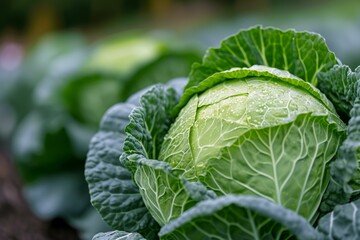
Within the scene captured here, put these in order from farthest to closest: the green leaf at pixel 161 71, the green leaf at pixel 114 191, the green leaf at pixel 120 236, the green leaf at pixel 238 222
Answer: the green leaf at pixel 161 71 < the green leaf at pixel 114 191 < the green leaf at pixel 120 236 < the green leaf at pixel 238 222

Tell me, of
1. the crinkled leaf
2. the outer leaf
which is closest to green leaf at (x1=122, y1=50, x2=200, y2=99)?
the crinkled leaf

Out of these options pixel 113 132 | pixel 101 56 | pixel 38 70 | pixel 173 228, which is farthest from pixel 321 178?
pixel 38 70

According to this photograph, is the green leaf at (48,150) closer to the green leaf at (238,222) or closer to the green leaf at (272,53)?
the green leaf at (272,53)

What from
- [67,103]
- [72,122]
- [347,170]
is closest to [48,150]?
[72,122]

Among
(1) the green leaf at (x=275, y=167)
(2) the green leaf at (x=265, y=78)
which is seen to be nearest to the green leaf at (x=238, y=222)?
(1) the green leaf at (x=275, y=167)

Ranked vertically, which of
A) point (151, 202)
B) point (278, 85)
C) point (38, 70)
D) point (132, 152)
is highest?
point (278, 85)

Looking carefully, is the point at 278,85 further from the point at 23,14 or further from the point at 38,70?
the point at 23,14

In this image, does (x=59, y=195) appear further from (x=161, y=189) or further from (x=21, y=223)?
(x=161, y=189)
